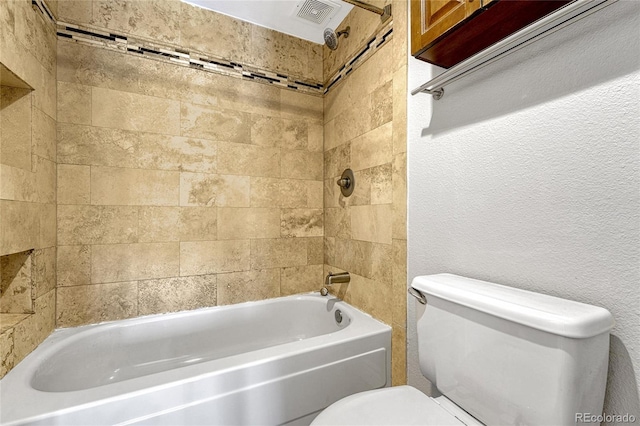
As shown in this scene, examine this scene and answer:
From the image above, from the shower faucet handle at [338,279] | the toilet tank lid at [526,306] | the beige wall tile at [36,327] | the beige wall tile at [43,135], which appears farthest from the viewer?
the shower faucet handle at [338,279]

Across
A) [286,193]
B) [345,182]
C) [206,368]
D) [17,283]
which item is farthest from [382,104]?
[17,283]

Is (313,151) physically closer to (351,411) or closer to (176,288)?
(176,288)

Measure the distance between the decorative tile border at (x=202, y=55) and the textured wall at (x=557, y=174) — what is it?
796 millimetres

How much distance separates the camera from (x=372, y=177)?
5.55ft

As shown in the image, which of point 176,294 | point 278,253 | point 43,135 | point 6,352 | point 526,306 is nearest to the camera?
point 526,306

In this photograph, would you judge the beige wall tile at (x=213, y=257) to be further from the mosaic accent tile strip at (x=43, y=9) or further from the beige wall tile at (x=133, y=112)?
the mosaic accent tile strip at (x=43, y=9)

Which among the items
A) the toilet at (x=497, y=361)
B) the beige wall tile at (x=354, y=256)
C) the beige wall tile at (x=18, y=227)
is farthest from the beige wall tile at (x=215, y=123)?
the toilet at (x=497, y=361)

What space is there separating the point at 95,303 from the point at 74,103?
114 cm

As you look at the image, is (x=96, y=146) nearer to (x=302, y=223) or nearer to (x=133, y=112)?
(x=133, y=112)

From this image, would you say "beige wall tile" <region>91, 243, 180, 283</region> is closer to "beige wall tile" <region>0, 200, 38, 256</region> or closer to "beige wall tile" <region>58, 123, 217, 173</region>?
"beige wall tile" <region>0, 200, 38, 256</region>

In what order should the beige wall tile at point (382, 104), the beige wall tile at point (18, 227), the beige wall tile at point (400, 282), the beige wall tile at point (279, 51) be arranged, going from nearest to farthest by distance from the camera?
the beige wall tile at point (18, 227) → the beige wall tile at point (400, 282) → the beige wall tile at point (382, 104) → the beige wall tile at point (279, 51)

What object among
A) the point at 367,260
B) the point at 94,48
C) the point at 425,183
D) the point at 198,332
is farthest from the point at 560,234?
the point at 94,48

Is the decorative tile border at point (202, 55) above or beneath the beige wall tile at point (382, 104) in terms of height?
above

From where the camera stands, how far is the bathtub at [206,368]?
991 mm
